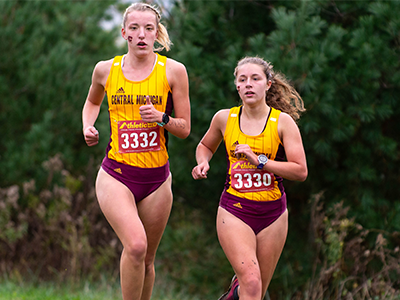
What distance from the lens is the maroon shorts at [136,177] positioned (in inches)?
132

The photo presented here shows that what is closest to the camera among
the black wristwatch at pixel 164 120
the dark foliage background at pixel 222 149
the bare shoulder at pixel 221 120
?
the black wristwatch at pixel 164 120

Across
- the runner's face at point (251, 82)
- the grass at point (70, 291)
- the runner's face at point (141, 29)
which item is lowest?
the grass at point (70, 291)

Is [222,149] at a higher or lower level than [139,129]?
lower

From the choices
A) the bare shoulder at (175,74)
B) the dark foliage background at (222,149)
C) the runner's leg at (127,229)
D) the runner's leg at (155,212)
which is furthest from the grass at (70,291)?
the bare shoulder at (175,74)

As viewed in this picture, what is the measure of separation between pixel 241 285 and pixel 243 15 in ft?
12.3

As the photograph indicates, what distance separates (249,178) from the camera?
3287 millimetres

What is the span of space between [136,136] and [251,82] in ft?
2.74

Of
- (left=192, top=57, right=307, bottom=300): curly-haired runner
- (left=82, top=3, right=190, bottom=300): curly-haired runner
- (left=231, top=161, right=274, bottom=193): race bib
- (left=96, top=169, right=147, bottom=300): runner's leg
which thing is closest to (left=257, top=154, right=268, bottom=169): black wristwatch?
(left=192, top=57, right=307, bottom=300): curly-haired runner

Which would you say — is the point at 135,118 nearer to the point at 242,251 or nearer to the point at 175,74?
the point at 175,74

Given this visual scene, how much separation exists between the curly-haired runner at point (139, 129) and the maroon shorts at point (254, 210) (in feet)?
1.61

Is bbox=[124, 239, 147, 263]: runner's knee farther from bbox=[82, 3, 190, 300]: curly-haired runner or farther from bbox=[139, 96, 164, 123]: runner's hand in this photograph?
bbox=[139, 96, 164, 123]: runner's hand

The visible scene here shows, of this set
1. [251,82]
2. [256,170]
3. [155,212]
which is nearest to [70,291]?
[155,212]

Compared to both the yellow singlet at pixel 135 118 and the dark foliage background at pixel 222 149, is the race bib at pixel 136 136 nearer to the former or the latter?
the yellow singlet at pixel 135 118

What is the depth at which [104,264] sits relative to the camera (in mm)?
7266
